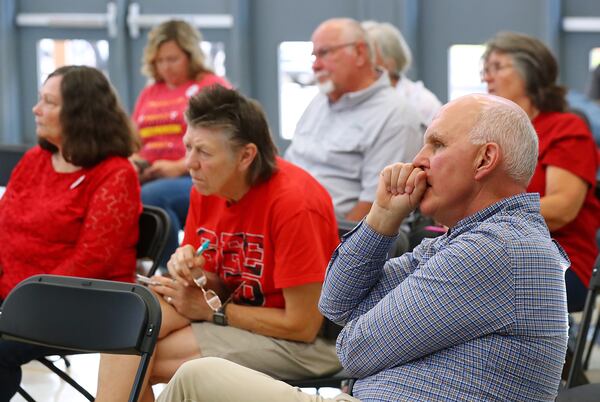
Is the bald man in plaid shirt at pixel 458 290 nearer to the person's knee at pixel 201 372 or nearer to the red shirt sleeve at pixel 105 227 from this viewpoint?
the person's knee at pixel 201 372

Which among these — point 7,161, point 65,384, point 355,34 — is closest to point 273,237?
point 65,384

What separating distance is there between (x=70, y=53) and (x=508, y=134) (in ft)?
23.2

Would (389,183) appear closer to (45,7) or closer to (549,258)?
(549,258)

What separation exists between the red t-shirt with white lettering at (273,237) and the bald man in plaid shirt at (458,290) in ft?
1.85

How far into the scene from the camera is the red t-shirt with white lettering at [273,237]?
2.81 m

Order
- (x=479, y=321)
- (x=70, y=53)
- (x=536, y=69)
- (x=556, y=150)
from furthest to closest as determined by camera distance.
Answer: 1. (x=70, y=53)
2. (x=536, y=69)
3. (x=556, y=150)
4. (x=479, y=321)

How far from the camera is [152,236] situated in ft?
11.3

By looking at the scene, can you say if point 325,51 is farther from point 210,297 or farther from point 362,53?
point 210,297

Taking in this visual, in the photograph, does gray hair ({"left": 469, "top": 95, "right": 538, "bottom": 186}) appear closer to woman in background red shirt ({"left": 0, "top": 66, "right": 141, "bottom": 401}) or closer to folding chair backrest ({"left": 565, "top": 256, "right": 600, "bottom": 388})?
folding chair backrest ({"left": 565, "top": 256, "right": 600, "bottom": 388})

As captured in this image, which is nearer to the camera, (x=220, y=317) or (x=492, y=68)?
(x=220, y=317)

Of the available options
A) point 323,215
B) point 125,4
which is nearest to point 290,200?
point 323,215

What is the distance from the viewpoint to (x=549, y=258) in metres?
1.96

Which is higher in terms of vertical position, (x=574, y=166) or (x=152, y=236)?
(x=574, y=166)

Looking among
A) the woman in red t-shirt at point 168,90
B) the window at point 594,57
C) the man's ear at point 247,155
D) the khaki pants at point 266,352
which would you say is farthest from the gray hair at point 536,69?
the window at point 594,57
